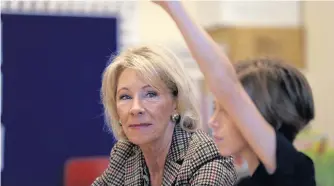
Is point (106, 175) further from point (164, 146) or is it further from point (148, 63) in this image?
point (148, 63)

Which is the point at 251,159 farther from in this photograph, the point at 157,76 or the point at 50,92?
the point at 50,92

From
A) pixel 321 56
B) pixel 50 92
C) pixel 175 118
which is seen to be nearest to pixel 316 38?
pixel 321 56

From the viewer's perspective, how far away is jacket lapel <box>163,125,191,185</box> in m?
1.47

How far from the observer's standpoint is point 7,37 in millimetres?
3775

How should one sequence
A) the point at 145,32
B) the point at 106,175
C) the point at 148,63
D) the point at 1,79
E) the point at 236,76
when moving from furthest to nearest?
the point at 145,32, the point at 1,79, the point at 106,175, the point at 148,63, the point at 236,76

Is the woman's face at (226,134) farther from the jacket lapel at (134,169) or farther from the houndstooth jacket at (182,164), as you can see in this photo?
the jacket lapel at (134,169)

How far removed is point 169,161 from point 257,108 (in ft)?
1.90

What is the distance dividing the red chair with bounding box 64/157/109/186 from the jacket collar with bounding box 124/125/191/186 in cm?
183

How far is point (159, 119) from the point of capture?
1.49 meters

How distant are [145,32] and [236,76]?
3.52 meters

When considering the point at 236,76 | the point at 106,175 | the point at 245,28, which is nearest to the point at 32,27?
the point at 245,28

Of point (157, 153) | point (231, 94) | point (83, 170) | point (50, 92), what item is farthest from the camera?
point (50, 92)

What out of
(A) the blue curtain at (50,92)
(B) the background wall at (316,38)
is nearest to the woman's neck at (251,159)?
(A) the blue curtain at (50,92)

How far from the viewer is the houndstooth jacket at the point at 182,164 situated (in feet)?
4.51
